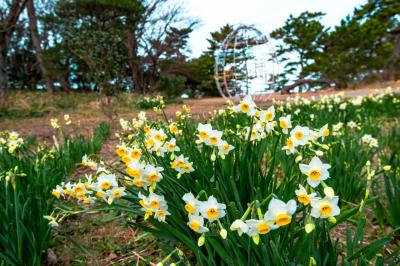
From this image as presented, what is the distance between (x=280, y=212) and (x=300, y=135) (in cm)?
40

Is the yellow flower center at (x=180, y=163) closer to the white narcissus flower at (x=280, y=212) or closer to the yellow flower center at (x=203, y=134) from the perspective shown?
the yellow flower center at (x=203, y=134)

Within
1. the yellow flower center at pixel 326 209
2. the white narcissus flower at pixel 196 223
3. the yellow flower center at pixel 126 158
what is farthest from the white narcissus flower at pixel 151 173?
the yellow flower center at pixel 326 209

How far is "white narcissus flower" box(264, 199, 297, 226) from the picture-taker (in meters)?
0.67

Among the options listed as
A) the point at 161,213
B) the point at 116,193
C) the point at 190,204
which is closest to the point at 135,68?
the point at 116,193

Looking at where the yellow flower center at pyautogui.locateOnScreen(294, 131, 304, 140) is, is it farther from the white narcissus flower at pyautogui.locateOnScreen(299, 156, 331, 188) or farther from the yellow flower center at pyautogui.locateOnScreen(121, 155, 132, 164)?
the yellow flower center at pyautogui.locateOnScreen(121, 155, 132, 164)

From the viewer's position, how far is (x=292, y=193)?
1.15m

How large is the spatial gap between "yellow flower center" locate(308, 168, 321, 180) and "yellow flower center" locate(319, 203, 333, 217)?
4.2 inches

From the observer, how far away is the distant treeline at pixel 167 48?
11.6m

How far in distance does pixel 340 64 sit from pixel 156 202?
60.8 ft

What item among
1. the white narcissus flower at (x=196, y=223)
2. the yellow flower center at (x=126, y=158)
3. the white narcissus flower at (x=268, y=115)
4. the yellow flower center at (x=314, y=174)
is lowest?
the white narcissus flower at (x=196, y=223)

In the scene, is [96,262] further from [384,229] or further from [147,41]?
[147,41]

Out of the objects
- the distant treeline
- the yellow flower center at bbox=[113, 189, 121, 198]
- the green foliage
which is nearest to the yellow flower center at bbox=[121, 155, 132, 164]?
the yellow flower center at bbox=[113, 189, 121, 198]

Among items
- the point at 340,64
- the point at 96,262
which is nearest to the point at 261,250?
the point at 96,262

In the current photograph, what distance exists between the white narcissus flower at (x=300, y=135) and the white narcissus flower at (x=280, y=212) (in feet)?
1.23
